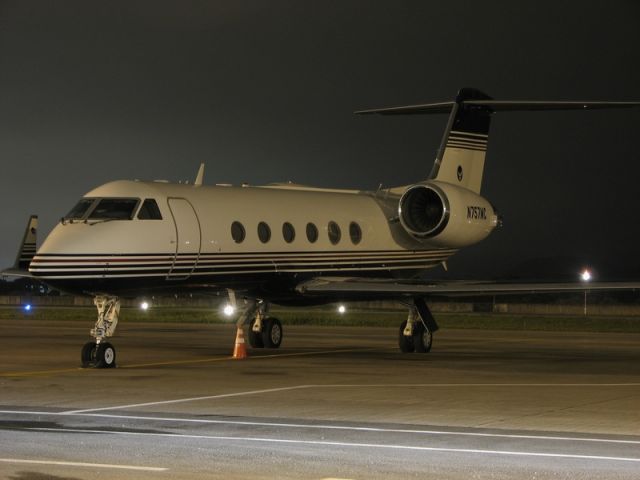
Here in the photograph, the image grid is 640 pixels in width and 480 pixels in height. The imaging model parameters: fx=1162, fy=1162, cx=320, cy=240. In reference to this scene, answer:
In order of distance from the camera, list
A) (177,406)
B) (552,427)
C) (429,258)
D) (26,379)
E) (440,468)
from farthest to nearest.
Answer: (429,258) < (26,379) < (177,406) < (552,427) < (440,468)

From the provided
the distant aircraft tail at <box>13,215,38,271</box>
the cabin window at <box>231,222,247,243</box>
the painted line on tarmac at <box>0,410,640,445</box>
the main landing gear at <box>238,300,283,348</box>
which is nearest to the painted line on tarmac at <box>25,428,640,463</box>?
the painted line on tarmac at <box>0,410,640,445</box>

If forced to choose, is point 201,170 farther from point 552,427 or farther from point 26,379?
point 552,427

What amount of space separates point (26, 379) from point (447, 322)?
2628 centimetres

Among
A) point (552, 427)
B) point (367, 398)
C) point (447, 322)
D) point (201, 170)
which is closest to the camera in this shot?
point (552, 427)

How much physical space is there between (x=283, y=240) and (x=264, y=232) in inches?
25.9

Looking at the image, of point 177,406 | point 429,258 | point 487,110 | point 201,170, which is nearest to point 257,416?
point 177,406

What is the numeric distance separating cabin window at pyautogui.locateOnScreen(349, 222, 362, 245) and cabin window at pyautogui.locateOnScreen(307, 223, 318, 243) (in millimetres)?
1200

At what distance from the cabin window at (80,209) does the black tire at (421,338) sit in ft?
24.1

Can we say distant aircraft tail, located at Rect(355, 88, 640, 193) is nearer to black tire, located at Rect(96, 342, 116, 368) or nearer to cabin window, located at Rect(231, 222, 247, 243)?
cabin window, located at Rect(231, 222, 247, 243)

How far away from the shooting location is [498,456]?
9.88 meters

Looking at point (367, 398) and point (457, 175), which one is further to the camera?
point (457, 175)

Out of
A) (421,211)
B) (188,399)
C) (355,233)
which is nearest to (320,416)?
(188,399)

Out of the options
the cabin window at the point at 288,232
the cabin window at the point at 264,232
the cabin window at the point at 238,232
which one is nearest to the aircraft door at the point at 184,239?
the cabin window at the point at 238,232

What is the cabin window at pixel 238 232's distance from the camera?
903 inches
